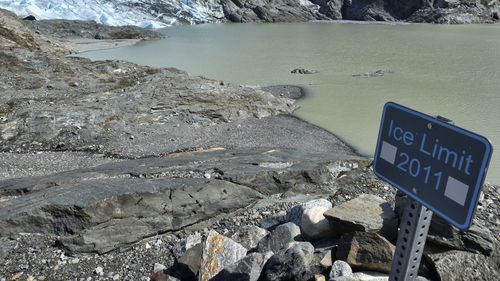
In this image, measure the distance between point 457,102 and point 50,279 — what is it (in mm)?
18773

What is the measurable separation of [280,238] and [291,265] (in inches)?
37.6

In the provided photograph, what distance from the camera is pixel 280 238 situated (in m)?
5.01

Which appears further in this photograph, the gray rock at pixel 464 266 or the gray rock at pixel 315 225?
the gray rock at pixel 315 225

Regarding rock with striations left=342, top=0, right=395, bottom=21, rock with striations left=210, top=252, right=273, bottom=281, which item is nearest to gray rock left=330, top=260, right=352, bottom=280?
rock with striations left=210, top=252, right=273, bottom=281

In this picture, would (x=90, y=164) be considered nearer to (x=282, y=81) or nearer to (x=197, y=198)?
(x=197, y=198)

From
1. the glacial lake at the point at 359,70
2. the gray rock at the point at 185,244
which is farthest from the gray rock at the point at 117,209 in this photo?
the glacial lake at the point at 359,70

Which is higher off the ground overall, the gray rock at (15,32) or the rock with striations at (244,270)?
the rock with striations at (244,270)

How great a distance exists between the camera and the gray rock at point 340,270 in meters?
3.94

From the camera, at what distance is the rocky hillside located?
63.8m

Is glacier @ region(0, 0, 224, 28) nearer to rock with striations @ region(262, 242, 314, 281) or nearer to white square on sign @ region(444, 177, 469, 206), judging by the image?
rock with striations @ region(262, 242, 314, 281)

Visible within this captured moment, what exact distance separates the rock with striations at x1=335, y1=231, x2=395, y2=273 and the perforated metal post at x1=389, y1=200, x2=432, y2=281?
6.93ft

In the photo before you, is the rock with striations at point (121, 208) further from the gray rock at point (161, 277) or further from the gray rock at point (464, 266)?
the gray rock at point (464, 266)

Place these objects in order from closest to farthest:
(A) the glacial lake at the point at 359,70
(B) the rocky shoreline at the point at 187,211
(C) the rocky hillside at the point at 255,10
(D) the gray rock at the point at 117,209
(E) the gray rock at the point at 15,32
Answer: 1. (B) the rocky shoreline at the point at 187,211
2. (D) the gray rock at the point at 117,209
3. (A) the glacial lake at the point at 359,70
4. (E) the gray rock at the point at 15,32
5. (C) the rocky hillside at the point at 255,10

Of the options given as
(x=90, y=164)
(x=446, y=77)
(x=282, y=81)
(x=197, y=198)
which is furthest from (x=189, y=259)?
(x=446, y=77)
